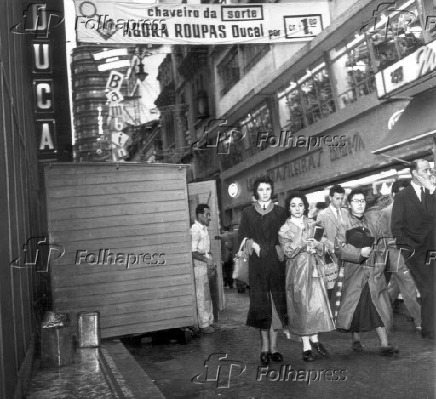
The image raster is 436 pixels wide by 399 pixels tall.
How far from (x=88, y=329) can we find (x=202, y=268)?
306 cm

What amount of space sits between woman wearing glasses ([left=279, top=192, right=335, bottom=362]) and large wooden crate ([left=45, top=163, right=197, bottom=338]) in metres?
2.34

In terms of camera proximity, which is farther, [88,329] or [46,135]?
[46,135]

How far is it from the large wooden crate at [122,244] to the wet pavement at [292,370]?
1.80 ft

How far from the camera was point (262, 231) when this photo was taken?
Result: 23.3ft

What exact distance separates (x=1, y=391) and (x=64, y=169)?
16.9 feet

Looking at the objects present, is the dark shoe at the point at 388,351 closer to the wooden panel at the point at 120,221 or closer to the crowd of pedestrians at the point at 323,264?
the crowd of pedestrians at the point at 323,264

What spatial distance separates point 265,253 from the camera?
707 centimetres

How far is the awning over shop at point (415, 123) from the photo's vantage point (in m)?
11.6

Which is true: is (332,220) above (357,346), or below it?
above

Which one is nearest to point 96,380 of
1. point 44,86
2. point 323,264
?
point 323,264

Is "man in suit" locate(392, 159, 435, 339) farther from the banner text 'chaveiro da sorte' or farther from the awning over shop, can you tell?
the banner text 'chaveiro da sorte'

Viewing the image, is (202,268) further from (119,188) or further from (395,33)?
(395,33)

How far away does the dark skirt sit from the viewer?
21.8 ft

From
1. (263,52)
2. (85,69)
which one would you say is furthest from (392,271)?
(85,69)
